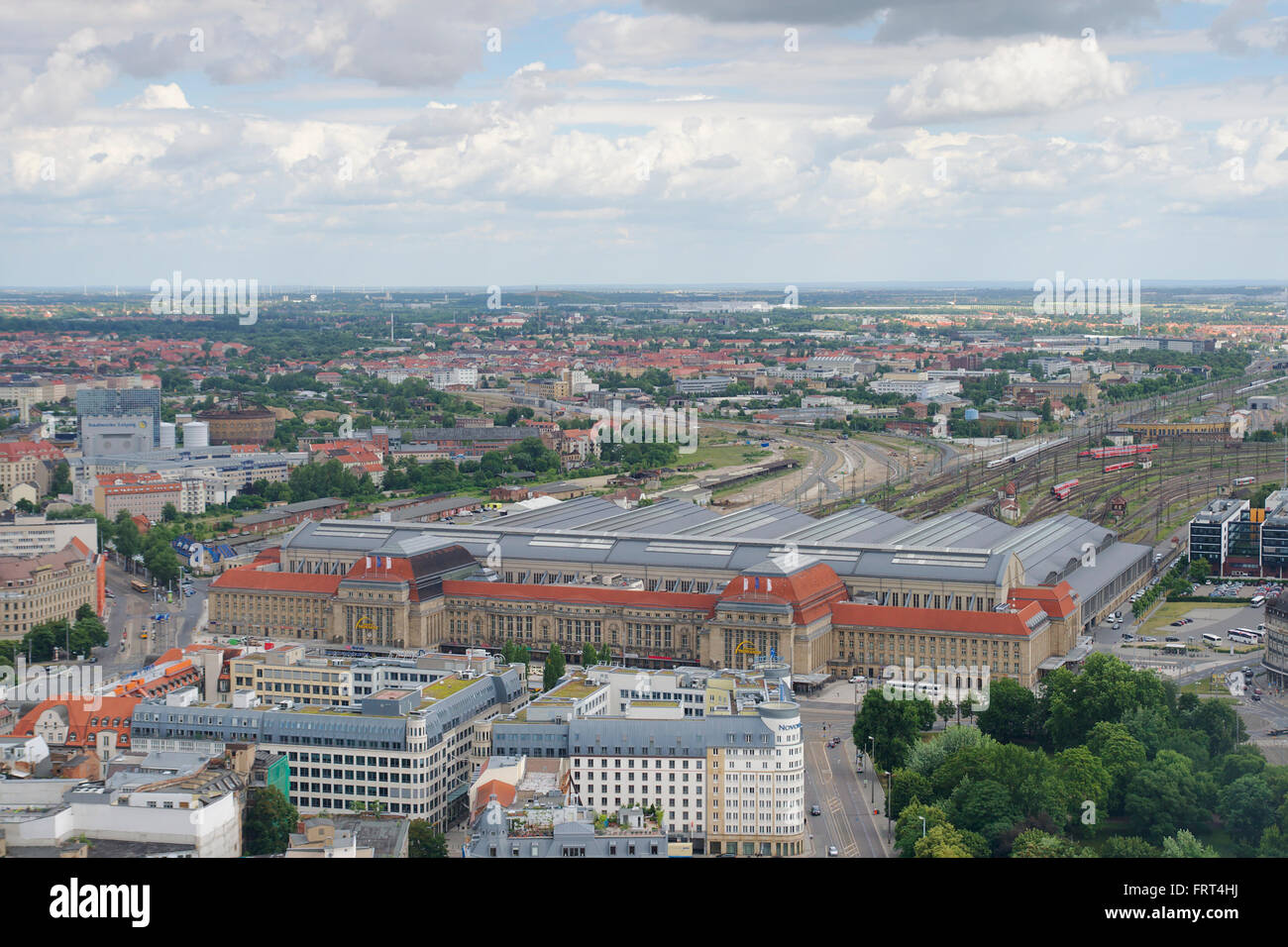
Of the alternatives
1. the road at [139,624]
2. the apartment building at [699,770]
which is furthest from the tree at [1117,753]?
the road at [139,624]

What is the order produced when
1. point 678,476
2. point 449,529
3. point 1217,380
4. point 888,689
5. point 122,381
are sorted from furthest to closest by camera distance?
point 1217,380, point 122,381, point 678,476, point 449,529, point 888,689

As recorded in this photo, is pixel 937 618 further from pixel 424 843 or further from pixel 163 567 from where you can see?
pixel 163 567

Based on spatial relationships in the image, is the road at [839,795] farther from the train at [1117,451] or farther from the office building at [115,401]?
the office building at [115,401]

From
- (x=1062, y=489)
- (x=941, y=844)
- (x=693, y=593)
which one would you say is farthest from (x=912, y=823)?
(x=1062, y=489)

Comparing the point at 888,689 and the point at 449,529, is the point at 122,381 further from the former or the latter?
the point at 888,689

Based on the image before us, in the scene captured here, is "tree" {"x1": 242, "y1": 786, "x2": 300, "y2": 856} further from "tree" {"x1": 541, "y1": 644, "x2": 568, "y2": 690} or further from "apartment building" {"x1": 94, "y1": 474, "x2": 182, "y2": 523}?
"apartment building" {"x1": 94, "y1": 474, "x2": 182, "y2": 523}

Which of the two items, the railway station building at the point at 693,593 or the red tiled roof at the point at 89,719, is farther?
the railway station building at the point at 693,593
